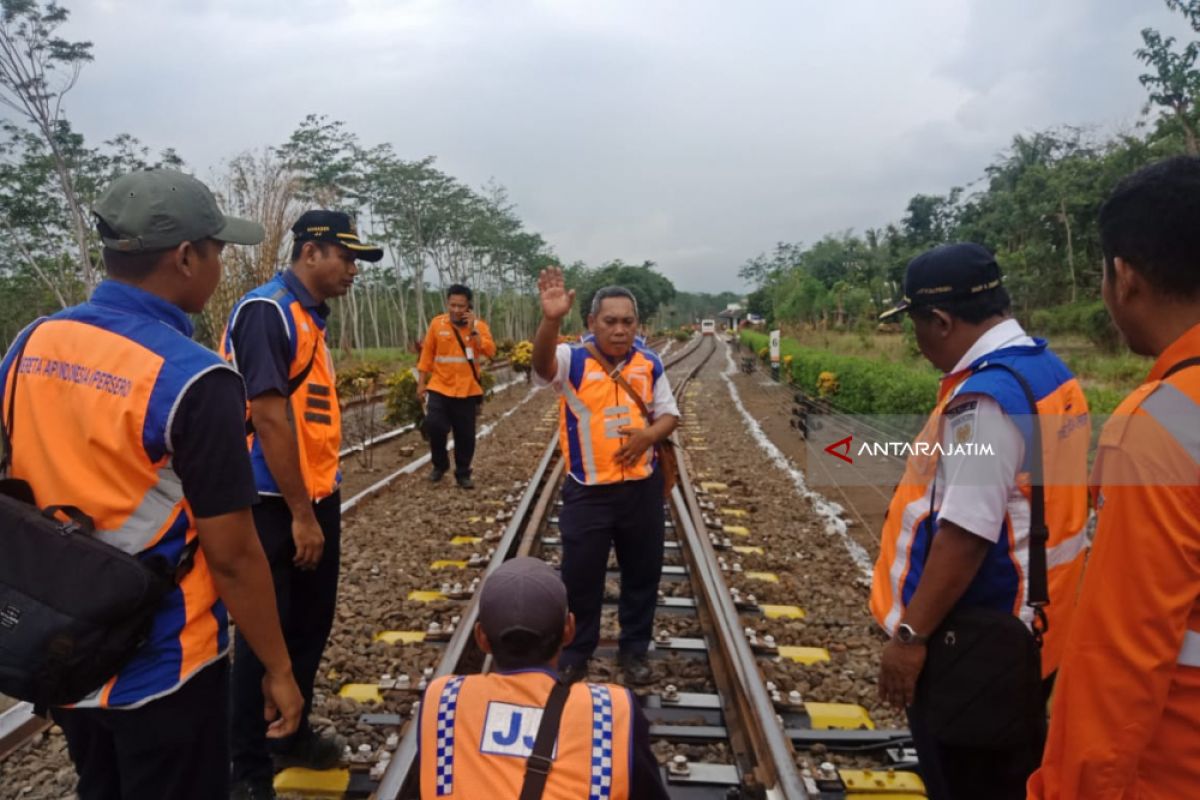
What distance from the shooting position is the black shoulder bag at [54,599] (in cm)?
156

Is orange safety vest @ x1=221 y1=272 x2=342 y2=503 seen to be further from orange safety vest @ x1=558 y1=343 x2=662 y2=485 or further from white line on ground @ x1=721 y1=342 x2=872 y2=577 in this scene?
white line on ground @ x1=721 y1=342 x2=872 y2=577

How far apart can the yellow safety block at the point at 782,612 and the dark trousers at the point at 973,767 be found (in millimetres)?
2540

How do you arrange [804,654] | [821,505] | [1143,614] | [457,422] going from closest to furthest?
[1143,614], [804,654], [821,505], [457,422]

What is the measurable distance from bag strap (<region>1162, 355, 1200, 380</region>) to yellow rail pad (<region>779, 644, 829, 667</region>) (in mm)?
3090

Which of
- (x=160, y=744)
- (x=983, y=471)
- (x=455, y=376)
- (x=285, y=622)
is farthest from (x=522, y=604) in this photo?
(x=455, y=376)

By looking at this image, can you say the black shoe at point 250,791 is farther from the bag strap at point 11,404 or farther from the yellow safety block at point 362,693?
→ the bag strap at point 11,404

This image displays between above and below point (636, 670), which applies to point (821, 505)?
below

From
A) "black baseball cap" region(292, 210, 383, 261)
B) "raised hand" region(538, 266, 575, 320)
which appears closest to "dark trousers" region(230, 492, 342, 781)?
"black baseball cap" region(292, 210, 383, 261)

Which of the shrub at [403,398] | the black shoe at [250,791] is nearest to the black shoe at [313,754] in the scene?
the black shoe at [250,791]

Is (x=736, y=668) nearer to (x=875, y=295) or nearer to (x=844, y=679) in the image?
(x=844, y=679)

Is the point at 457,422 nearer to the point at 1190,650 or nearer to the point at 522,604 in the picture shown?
the point at 522,604

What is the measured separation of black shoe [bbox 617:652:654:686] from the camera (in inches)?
148

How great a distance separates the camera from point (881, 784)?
2979mm

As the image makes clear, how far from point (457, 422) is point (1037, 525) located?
6.50m
